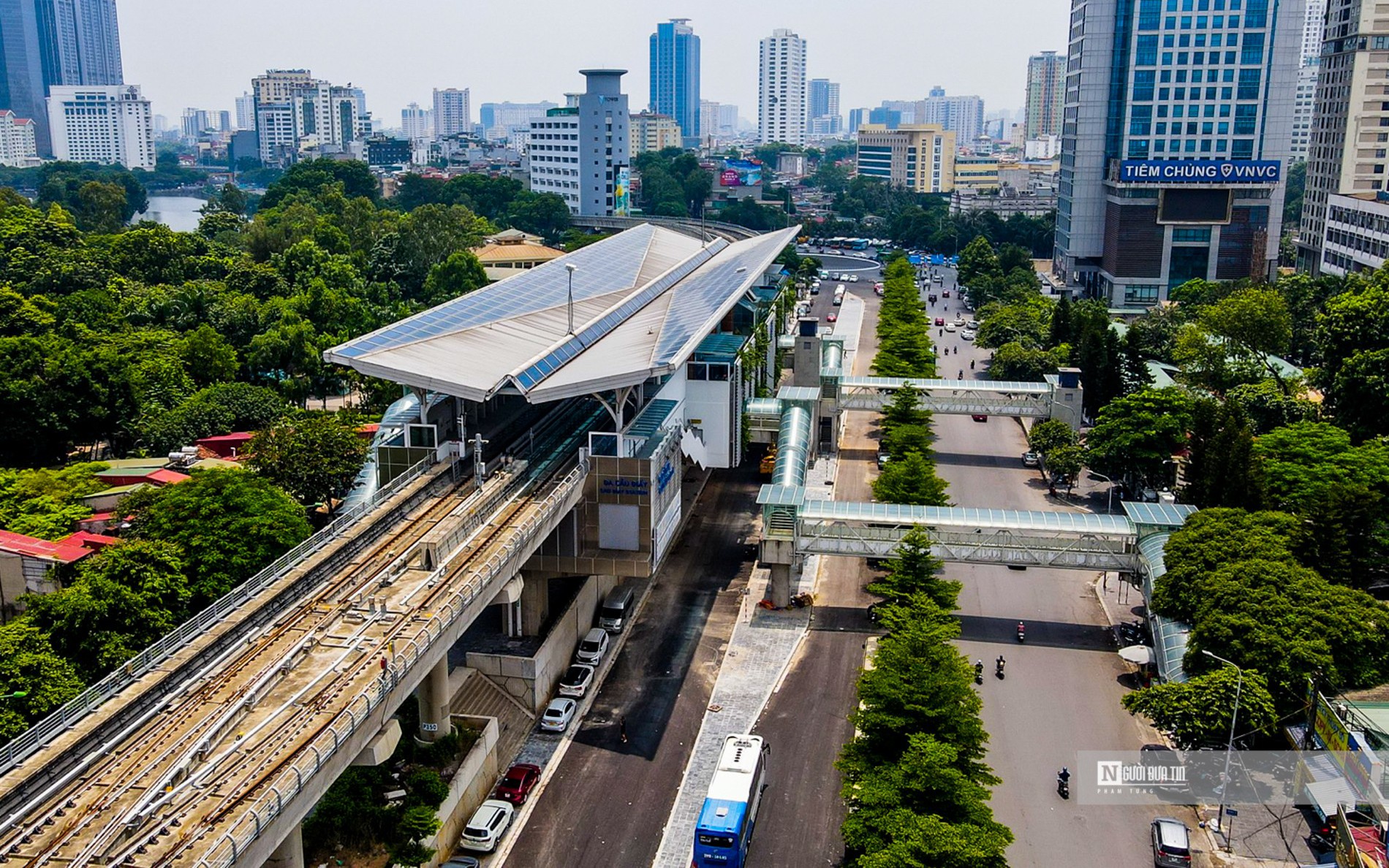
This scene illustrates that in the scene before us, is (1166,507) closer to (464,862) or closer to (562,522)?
(562,522)

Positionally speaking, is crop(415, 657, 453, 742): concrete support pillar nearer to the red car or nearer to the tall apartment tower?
the red car

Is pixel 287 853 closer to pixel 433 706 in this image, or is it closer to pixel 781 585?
pixel 433 706

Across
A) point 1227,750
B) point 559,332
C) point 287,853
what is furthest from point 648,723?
point 559,332

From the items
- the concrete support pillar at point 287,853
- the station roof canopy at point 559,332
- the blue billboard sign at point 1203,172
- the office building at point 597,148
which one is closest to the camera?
the concrete support pillar at point 287,853

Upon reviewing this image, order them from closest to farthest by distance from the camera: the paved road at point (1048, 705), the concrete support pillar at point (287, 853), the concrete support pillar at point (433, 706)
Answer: the concrete support pillar at point (287, 853) → the paved road at point (1048, 705) → the concrete support pillar at point (433, 706)

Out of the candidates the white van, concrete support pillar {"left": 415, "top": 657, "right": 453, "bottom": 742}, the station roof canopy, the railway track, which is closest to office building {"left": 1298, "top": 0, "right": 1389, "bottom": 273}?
the station roof canopy

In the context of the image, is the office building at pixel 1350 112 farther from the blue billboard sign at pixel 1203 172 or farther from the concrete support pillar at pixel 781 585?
the concrete support pillar at pixel 781 585

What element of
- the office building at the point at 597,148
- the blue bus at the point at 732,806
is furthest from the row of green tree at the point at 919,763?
the office building at the point at 597,148
